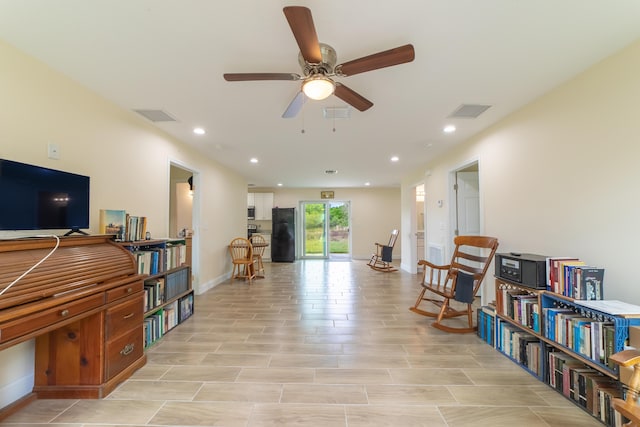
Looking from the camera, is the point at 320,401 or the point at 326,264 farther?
the point at 326,264

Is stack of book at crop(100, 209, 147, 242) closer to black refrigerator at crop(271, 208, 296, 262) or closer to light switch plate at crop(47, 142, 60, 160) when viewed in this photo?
light switch plate at crop(47, 142, 60, 160)

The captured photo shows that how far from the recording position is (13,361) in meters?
1.77

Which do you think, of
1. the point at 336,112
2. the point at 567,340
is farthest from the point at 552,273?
the point at 336,112

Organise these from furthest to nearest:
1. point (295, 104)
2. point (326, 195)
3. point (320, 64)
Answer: point (326, 195), point (295, 104), point (320, 64)

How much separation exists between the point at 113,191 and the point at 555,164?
4.19 metres

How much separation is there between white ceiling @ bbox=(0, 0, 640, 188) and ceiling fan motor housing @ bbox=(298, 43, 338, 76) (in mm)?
65

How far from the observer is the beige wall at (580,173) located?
6.10 ft

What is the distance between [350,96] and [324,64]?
356 millimetres

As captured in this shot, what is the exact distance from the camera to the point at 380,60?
5.30ft

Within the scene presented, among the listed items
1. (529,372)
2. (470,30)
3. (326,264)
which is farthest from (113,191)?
(326,264)

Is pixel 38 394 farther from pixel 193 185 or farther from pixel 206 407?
pixel 193 185

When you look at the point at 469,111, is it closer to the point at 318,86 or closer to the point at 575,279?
the point at 575,279

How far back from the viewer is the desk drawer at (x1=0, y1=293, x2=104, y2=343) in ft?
4.17

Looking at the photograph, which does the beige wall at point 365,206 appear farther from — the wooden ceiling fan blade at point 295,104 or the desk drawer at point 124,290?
the desk drawer at point 124,290
